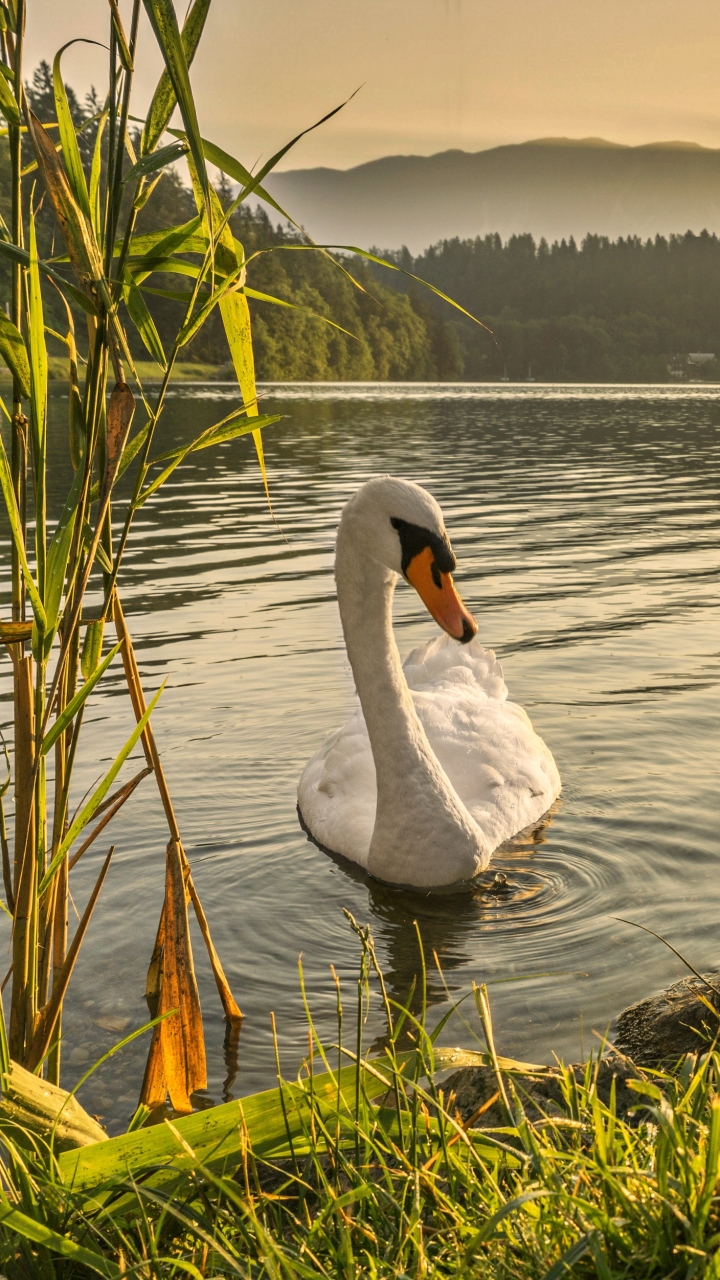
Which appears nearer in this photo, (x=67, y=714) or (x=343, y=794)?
(x=67, y=714)

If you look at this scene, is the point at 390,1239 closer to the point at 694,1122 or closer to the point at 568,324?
the point at 694,1122

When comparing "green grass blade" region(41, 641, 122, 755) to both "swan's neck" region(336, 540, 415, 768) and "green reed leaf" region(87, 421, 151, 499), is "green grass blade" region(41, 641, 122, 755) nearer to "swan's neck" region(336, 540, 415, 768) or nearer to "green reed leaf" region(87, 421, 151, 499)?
"green reed leaf" region(87, 421, 151, 499)

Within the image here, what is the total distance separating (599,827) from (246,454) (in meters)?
26.5

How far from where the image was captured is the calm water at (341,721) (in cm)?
419

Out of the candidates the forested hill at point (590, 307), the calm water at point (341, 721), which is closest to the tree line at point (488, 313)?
the forested hill at point (590, 307)

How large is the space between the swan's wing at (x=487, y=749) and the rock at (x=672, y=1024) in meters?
2.28

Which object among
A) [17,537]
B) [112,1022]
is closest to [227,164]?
[17,537]

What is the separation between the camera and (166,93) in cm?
Result: 234

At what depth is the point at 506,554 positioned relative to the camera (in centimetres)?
1402

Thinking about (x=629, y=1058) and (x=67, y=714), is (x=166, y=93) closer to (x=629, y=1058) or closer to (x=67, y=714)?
(x=67, y=714)

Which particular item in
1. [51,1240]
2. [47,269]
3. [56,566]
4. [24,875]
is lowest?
[51,1240]

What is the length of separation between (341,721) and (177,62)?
235 inches

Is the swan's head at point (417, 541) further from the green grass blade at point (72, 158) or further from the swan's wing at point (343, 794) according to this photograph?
the green grass blade at point (72, 158)

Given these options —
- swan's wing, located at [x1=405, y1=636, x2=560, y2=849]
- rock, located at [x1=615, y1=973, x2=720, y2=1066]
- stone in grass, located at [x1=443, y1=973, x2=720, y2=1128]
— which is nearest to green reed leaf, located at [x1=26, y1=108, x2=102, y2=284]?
stone in grass, located at [x1=443, y1=973, x2=720, y2=1128]
